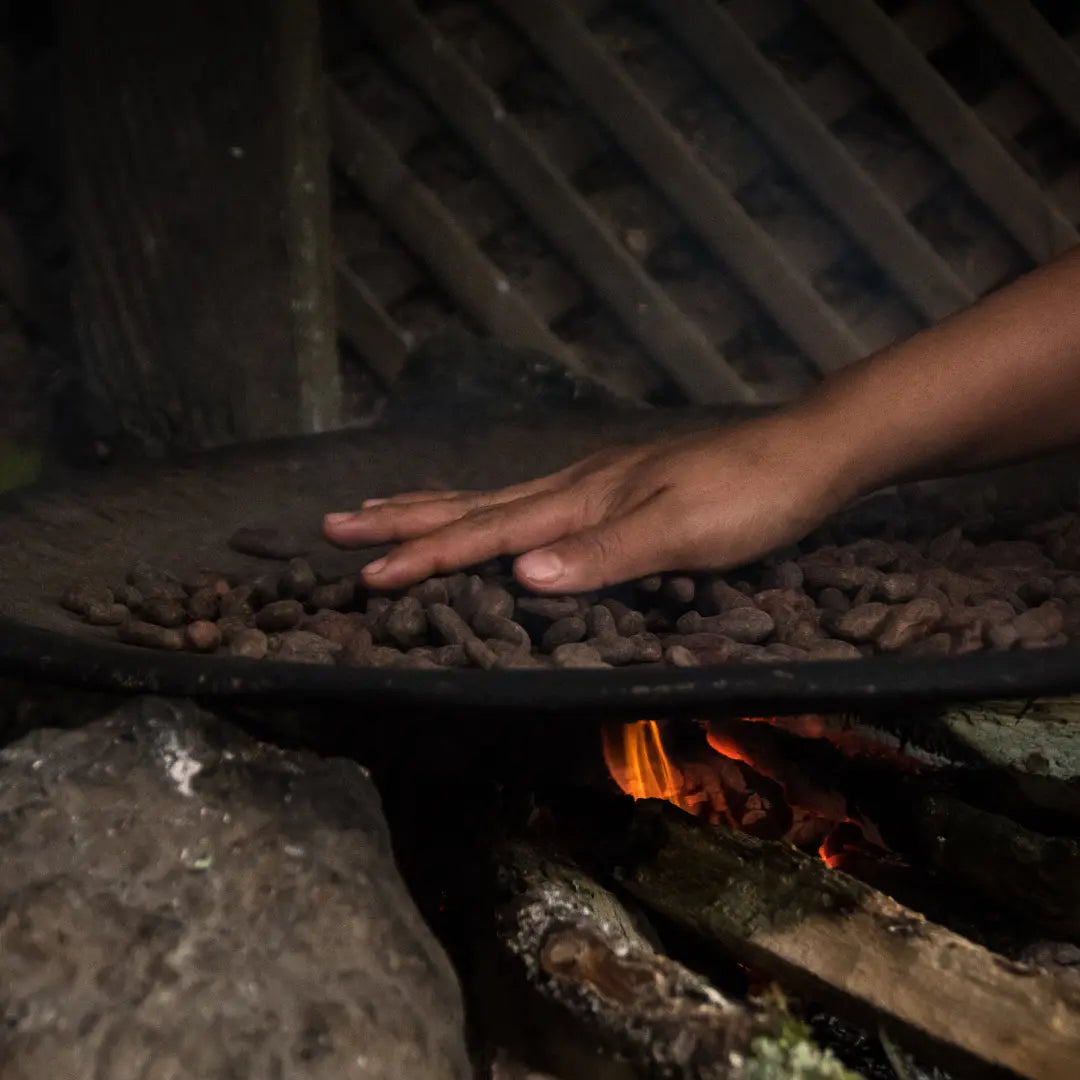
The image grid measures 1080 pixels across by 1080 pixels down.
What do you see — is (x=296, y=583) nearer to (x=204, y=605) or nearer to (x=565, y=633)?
(x=204, y=605)

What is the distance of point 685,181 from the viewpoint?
5.20 ft

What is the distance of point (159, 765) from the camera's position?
67cm

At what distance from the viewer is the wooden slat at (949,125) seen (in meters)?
1.59

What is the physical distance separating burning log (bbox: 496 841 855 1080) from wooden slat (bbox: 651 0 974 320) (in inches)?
44.8

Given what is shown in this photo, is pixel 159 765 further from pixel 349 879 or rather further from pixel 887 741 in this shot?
pixel 887 741

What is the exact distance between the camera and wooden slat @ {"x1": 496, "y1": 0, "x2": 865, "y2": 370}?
5.02ft


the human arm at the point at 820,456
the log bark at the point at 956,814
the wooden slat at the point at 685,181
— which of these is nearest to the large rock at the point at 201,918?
the human arm at the point at 820,456

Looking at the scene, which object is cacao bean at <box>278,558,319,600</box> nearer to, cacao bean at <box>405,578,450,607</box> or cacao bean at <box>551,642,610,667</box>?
cacao bean at <box>405,578,450,607</box>

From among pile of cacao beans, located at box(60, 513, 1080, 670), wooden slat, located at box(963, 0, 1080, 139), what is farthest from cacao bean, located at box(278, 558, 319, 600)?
wooden slat, located at box(963, 0, 1080, 139)

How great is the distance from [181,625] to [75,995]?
28 cm

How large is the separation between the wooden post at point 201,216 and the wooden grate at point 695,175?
0.14 m

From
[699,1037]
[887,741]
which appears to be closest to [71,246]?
[887,741]

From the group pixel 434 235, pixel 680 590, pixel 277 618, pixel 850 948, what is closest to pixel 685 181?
pixel 434 235

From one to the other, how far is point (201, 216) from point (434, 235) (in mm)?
309
